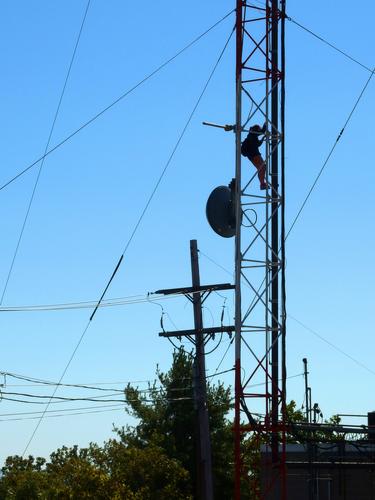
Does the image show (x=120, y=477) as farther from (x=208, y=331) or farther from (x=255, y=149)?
(x=255, y=149)

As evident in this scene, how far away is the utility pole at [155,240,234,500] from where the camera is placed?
24.3m

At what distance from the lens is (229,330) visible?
2566 centimetres

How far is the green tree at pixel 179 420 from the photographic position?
44.7 metres

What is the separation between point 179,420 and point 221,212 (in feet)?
82.0

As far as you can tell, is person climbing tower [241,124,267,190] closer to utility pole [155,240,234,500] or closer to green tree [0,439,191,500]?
utility pole [155,240,234,500]

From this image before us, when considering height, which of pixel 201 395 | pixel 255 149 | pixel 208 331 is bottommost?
pixel 201 395

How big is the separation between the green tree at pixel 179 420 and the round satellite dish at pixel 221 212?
2308cm

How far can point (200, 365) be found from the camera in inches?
992

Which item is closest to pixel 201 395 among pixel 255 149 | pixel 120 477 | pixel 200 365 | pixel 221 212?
pixel 200 365

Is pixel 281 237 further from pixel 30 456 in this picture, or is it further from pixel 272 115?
pixel 30 456

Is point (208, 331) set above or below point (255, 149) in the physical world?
below

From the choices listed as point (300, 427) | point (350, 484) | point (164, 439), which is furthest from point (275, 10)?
point (164, 439)

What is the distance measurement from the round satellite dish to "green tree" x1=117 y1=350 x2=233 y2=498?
2308 cm

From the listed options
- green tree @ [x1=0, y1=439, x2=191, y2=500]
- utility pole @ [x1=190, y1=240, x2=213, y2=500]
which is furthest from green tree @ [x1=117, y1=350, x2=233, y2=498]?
utility pole @ [x1=190, y1=240, x2=213, y2=500]
